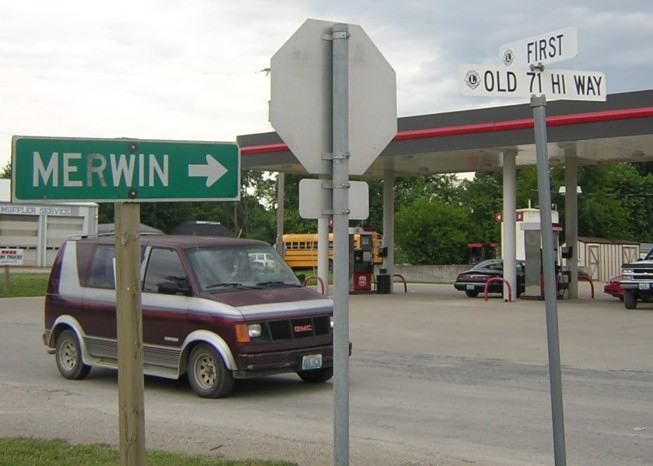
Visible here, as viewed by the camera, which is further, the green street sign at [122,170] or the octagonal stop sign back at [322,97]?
the octagonal stop sign back at [322,97]

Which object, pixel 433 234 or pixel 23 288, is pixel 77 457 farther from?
pixel 433 234

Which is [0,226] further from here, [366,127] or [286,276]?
[366,127]

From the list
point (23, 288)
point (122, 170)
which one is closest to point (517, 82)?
point (122, 170)

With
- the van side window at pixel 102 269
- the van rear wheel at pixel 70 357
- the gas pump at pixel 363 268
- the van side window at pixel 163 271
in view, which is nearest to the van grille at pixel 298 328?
the van side window at pixel 163 271

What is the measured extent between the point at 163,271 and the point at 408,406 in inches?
146

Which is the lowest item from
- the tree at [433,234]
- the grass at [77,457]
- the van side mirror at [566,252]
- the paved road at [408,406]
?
the paved road at [408,406]

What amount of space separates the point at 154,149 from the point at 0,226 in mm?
62477

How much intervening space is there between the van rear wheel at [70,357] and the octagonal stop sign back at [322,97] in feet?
28.6

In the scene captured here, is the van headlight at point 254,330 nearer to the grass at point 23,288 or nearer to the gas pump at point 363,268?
the gas pump at point 363,268

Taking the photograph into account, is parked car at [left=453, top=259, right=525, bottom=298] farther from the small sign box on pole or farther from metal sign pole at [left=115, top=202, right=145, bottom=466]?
metal sign pole at [left=115, top=202, right=145, bottom=466]

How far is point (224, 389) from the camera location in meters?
11.3

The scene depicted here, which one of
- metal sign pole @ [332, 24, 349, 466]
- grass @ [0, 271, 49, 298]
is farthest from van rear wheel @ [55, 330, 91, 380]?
grass @ [0, 271, 49, 298]

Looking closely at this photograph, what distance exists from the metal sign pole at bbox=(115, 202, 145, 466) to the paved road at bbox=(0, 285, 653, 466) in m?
2.78

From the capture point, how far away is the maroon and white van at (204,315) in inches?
447
